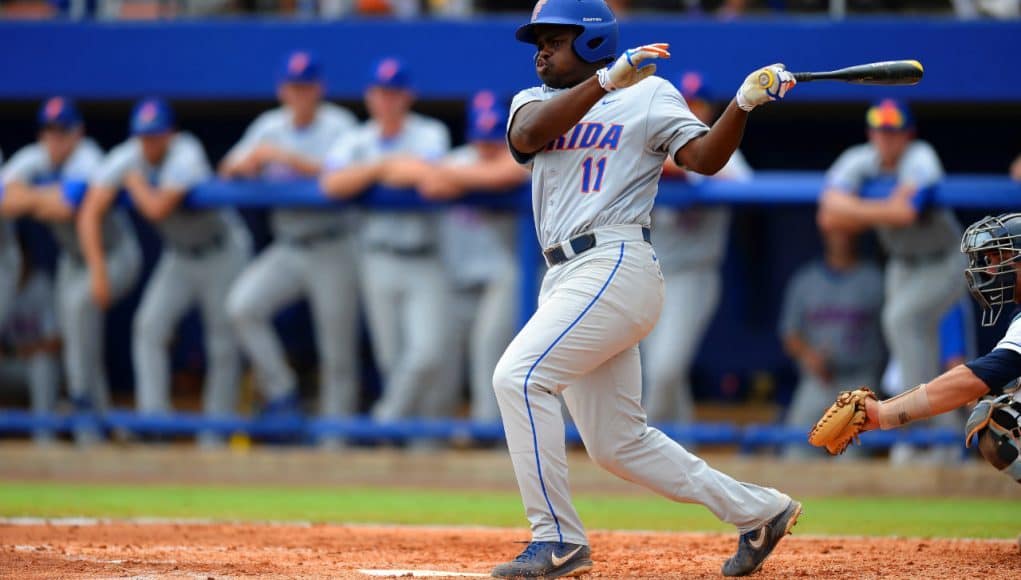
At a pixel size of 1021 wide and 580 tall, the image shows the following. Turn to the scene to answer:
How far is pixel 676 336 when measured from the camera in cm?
827

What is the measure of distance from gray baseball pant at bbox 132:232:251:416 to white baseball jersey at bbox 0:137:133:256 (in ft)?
1.49

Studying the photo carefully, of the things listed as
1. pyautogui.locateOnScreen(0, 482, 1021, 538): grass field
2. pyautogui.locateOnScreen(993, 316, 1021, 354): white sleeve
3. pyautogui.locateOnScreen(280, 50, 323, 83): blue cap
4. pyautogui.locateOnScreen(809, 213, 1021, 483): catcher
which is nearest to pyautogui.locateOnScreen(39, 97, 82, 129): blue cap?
pyautogui.locateOnScreen(280, 50, 323, 83): blue cap

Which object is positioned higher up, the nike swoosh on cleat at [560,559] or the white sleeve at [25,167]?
the white sleeve at [25,167]

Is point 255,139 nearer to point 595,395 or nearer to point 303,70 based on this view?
point 303,70

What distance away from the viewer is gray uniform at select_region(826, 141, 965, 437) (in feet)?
26.2

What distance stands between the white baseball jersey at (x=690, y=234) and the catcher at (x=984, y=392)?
3.48m

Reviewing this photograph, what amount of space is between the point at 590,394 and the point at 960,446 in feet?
13.6

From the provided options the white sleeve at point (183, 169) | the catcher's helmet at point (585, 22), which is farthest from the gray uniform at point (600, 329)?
the white sleeve at point (183, 169)

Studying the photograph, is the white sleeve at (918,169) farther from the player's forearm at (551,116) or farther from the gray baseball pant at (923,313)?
the player's forearm at (551,116)

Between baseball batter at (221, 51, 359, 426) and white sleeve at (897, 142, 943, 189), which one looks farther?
baseball batter at (221, 51, 359, 426)

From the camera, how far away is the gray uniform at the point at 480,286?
338 inches

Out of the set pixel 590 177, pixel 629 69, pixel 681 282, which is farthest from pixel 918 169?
pixel 629 69

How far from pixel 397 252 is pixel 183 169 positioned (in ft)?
4.57

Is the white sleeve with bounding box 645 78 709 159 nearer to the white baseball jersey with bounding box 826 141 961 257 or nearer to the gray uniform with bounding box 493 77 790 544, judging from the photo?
the gray uniform with bounding box 493 77 790 544
